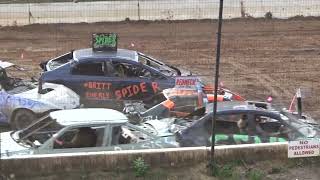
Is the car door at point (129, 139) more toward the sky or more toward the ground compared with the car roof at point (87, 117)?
more toward the ground

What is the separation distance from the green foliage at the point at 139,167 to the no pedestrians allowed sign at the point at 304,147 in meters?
2.47

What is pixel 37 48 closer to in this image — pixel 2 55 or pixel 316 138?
pixel 2 55

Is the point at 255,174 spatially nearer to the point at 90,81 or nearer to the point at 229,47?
the point at 90,81

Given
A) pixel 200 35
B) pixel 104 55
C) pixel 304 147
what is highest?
pixel 104 55

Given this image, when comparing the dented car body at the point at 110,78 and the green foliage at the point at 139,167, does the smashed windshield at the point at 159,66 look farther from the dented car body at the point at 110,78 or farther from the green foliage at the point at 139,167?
the green foliage at the point at 139,167

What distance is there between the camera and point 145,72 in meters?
15.2

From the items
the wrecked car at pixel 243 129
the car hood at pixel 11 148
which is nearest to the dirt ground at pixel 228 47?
the wrecked car at pixel 243 129

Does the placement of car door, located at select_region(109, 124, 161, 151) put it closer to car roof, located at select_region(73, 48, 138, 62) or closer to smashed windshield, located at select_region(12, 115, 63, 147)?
smashed windshield, located at select_region(12, 115, 63, 147)

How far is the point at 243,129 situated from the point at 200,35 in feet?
53.8

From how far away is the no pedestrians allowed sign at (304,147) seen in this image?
11.1m

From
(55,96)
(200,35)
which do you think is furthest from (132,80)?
(200,35)

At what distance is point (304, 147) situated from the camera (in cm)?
1119

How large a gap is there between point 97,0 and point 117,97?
18928 millimetres

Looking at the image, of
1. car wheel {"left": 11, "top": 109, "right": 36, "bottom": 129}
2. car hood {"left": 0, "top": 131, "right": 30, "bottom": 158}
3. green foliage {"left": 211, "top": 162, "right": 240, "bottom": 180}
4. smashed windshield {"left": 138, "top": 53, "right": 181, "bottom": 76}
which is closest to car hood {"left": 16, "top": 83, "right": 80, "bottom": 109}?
car wheel {"left": 11, "top": 109, "right": 36, "bottom": 129}
